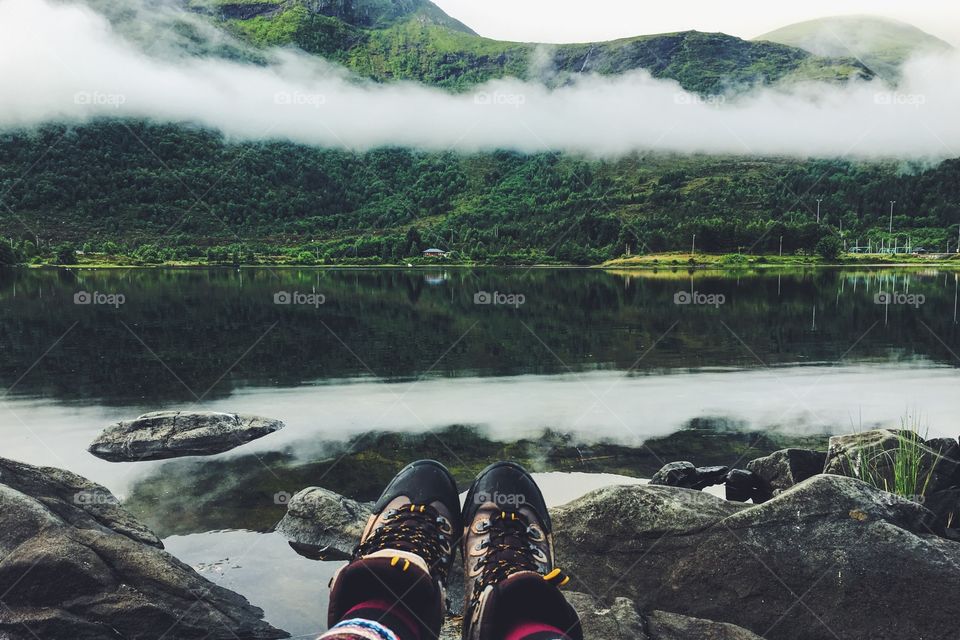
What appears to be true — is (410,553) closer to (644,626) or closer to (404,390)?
(644,626)

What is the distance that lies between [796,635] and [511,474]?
9.97 feet

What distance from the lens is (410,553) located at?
4961mm

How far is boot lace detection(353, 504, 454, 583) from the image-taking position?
538cm

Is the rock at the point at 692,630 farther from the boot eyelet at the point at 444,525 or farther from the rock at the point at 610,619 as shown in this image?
the boot eyelet at the point at 444,525

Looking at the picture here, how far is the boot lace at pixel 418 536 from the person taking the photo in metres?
5.38

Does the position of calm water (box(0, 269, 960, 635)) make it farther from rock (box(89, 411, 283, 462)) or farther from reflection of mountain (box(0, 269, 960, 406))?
rock (box(89, 411, 283, 462))

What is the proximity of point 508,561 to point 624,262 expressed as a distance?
17589cm

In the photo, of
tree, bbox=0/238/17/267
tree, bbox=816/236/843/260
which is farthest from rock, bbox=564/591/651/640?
tree, bbox=816/236/843/260

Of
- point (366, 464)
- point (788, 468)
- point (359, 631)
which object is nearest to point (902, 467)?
point (788, 468)

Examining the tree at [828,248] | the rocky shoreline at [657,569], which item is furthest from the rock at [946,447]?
the tree at [828,248]

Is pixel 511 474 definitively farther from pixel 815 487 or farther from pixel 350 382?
pixel 350 382

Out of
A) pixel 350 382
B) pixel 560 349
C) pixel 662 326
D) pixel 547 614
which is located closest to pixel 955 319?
pixel 662 326

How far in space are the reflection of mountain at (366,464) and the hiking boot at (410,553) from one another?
3.40m

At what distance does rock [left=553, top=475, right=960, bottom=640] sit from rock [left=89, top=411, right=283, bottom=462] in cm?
779
